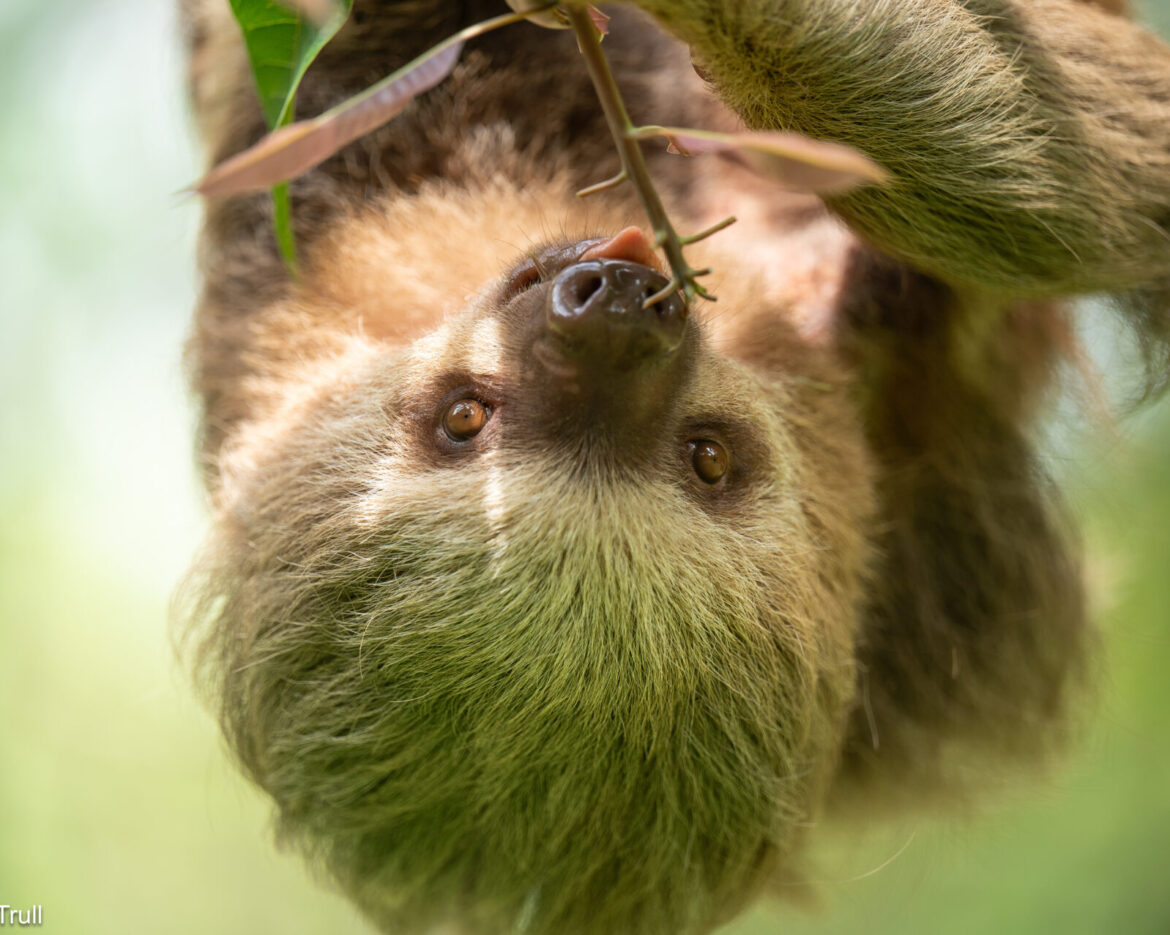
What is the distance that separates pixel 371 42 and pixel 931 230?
1.81m

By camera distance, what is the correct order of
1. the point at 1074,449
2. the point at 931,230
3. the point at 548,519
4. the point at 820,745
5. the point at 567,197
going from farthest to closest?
the point at 1074,449 < the point at 567,197 < the point at 820,745 < the point at 931,230 < the point at 548,519

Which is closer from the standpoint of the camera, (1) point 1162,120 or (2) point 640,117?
(1) point 1162,120

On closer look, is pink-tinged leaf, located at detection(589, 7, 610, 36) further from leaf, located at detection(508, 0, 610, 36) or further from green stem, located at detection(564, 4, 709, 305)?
green stem, located at detection(564, 4, 709, 305)

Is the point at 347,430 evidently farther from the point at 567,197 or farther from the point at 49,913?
the point at 49,913

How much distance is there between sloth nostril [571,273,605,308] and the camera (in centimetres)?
217

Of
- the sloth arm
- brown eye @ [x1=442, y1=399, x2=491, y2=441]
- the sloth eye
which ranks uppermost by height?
the sloth arm

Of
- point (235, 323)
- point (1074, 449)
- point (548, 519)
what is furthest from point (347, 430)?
point (1074, 449)

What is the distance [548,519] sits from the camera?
2.25 m

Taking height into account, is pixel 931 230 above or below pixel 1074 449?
above

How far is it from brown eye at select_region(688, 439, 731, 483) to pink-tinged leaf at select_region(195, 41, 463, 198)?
1154 mm

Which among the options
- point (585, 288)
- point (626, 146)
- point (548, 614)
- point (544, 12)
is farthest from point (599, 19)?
point (548, 614)

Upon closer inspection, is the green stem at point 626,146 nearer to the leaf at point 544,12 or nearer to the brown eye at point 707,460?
the leaf at point 544,12

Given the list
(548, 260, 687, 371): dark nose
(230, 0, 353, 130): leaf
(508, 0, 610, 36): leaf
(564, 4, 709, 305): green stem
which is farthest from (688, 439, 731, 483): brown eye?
(230, 0, 353, 130): leaf

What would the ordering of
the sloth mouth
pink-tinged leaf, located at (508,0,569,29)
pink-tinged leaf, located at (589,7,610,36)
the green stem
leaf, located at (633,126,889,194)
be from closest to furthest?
leaf, located at (633,126,889,194), the green stem, pink-tinged leaf, located at (508,0,569,29), pink-tinged leaf, located at (589,7,610,36), the sloth mouth
